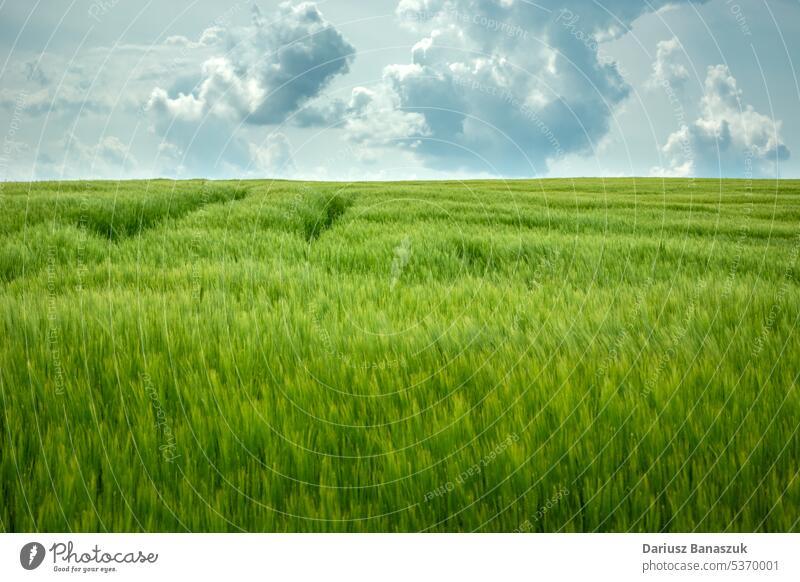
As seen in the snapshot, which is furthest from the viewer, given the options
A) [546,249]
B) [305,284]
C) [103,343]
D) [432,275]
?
[546,249]

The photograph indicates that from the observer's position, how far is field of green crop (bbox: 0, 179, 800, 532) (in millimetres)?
1554

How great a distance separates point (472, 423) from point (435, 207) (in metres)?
8.08

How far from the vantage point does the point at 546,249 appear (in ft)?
16.6

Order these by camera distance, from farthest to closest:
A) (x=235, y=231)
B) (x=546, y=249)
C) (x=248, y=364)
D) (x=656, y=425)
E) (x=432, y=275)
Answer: (x=235, y=231), (x=546, y=249), (x=432, y=275), (x=248, y=364), (x=656, y=425)

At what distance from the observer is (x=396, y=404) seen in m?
1.98

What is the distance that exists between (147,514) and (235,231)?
4.98 m

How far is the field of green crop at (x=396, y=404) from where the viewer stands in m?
1.55

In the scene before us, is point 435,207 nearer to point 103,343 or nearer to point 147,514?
Result: point 103,343

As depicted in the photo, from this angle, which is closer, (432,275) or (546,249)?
(432,275)
